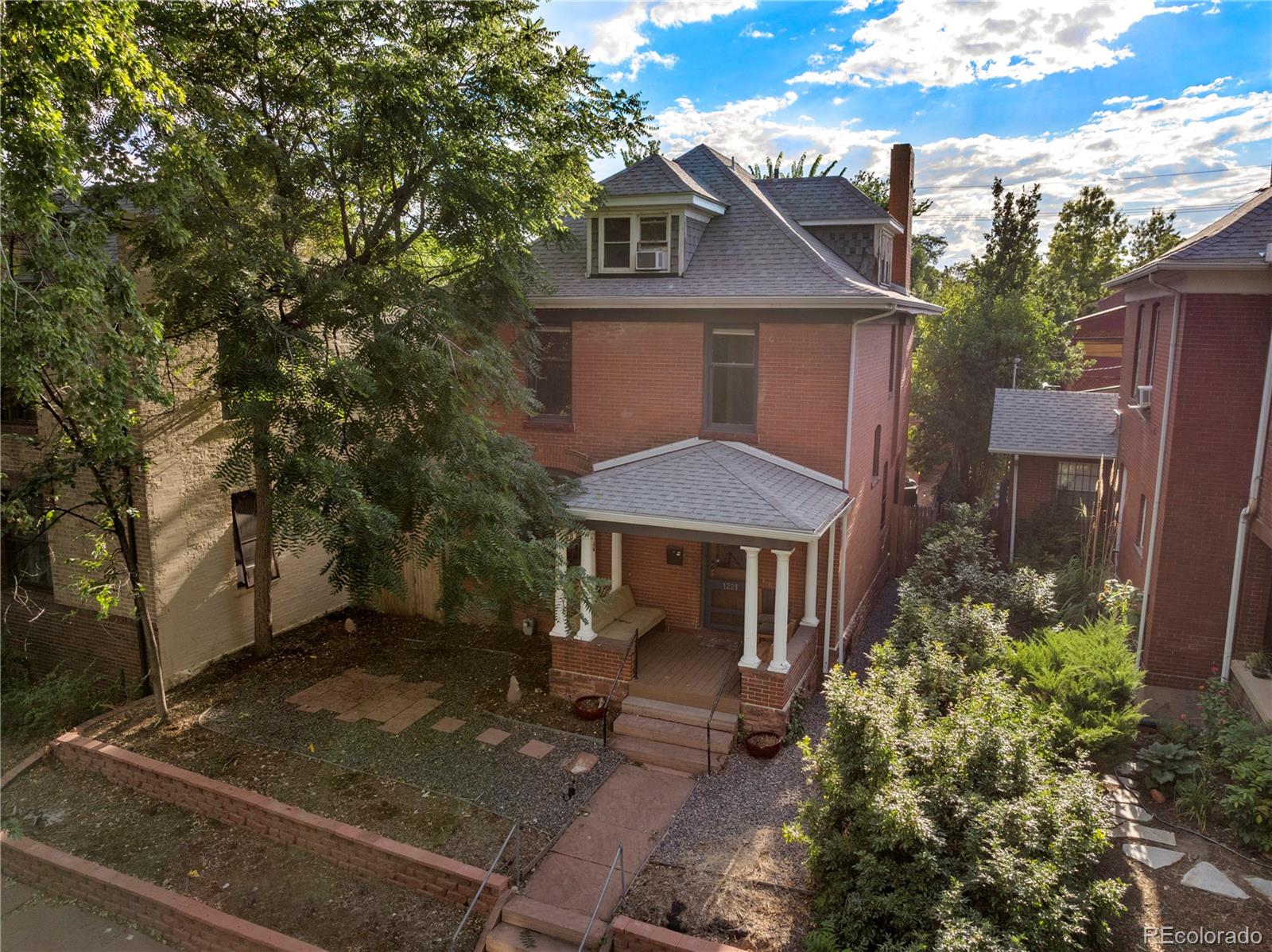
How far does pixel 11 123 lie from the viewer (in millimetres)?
6777

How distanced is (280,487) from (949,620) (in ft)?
29.6

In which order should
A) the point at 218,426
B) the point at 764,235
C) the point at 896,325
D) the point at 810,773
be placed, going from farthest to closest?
the point at 896,325 → the point at 764,235 → the point at 218,426 → the point at 810,773

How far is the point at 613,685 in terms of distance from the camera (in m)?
11.6

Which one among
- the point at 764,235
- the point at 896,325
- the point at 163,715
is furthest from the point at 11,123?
the point at 896,325

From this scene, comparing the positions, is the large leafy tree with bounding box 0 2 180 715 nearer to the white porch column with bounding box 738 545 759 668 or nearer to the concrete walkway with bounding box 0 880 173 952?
the concrete walkway with bounding box 0 880 173 952

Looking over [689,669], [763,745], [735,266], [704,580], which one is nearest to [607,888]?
[763,745]

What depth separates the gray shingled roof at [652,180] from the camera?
44.9 feet

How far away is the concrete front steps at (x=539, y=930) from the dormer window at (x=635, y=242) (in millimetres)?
9981

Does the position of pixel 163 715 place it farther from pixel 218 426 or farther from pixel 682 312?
pixel 682 312

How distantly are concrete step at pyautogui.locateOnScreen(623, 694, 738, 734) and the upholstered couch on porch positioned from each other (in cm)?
102

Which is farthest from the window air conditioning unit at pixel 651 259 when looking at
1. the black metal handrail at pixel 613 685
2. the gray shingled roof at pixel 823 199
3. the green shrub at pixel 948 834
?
the green shrub at pixel 948 834

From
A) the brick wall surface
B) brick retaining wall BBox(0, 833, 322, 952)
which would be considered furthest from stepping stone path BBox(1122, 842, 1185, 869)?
brick retaining wall BBox(0, 833, 322, 952)

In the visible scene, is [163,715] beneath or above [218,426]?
beneath

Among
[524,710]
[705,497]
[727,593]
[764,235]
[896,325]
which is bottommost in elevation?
[524,710]
